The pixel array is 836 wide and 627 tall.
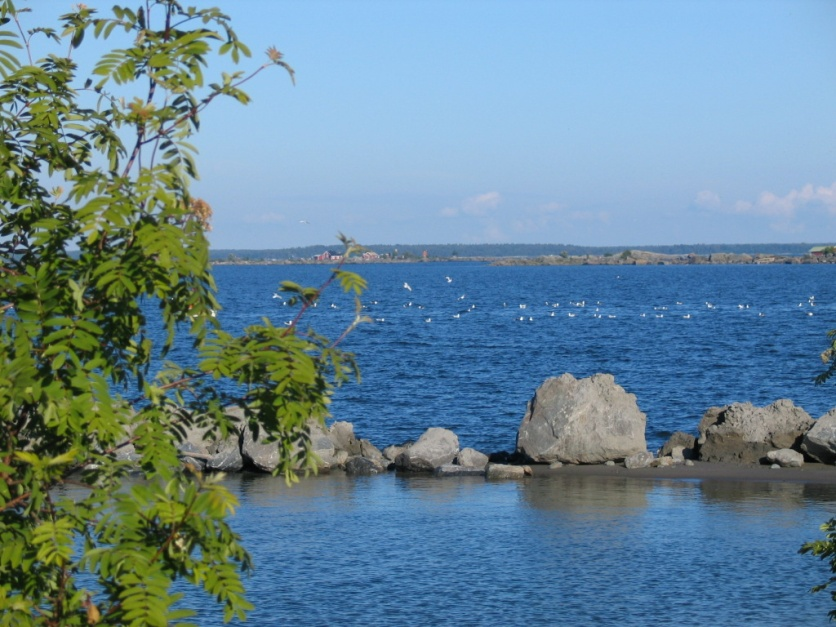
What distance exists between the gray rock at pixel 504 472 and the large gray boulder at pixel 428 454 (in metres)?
1.44

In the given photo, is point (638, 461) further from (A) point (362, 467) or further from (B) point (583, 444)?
(A) point (362, 467)

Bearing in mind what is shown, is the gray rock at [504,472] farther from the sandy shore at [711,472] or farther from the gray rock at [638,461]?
the gray rock at [638,461]

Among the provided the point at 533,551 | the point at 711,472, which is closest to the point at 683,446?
the point at 711,472

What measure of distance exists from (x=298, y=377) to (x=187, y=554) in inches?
40.9

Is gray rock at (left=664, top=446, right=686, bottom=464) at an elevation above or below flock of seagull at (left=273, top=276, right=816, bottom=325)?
below

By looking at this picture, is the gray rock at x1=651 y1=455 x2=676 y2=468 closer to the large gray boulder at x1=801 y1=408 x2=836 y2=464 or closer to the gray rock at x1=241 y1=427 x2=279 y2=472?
the large gray boulder at x1=801 y1=408 x2=836 y2=464

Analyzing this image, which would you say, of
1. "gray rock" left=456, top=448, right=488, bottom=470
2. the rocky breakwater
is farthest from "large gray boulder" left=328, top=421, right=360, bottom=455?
"gray rock" left=456, top=448, right=488, bottom=470

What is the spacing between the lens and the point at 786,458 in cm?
2692

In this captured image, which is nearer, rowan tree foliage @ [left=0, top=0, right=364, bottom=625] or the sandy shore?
rowan tree foliage @ [left=0, top=0, right=364, bottom=625]

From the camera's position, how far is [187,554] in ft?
18.1

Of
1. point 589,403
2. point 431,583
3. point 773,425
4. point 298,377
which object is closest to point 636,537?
point 431,583

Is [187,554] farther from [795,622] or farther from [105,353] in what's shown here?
[795,622]

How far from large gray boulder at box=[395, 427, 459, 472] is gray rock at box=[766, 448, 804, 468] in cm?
775

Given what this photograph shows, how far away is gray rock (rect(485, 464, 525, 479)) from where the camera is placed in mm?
26703
